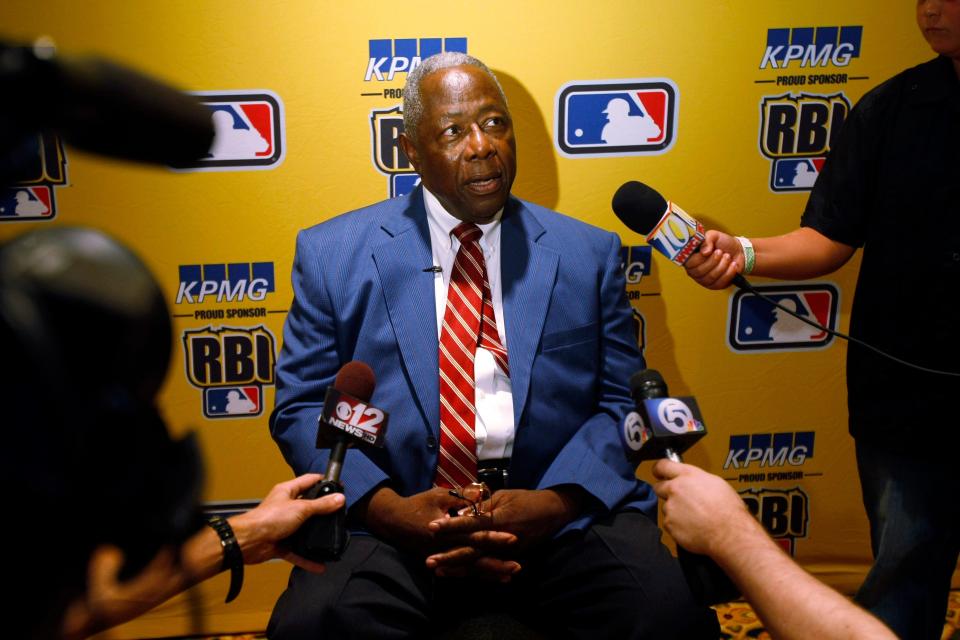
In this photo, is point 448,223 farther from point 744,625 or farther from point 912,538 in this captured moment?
point 744,625

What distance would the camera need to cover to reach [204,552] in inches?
63.7

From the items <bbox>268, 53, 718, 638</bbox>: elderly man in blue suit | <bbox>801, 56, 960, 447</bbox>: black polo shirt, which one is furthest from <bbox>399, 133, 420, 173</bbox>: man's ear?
<bbox>801, 56, 960, 447</bbox>: black polo shirt

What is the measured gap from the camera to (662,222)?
2039mm

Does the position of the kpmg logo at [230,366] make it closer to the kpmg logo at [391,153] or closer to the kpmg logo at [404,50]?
the kpmg logo at [391,153]

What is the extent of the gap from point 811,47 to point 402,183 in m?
1.29

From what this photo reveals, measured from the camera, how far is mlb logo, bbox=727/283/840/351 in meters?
2.79

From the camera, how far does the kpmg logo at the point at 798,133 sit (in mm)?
2633

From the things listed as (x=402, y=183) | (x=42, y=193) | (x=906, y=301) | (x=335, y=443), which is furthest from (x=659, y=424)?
(x=42, y=193)

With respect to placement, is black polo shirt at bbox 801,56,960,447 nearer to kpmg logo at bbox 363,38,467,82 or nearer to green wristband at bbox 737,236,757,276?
green wristband at bbox 737,236,757,276

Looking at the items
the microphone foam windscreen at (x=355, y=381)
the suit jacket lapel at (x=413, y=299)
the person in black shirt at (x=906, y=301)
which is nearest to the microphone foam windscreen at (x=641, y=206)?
the person in black shirt at (x=906, y=301)

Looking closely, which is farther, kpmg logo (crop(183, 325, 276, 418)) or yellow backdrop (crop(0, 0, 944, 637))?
kpmg logo (crop(183, 325, 276, 418))

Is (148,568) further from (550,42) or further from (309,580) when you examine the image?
(550,42)

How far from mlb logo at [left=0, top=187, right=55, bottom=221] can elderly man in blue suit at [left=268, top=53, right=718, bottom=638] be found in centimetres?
83

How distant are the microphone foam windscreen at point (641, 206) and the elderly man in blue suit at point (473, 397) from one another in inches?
8.8
